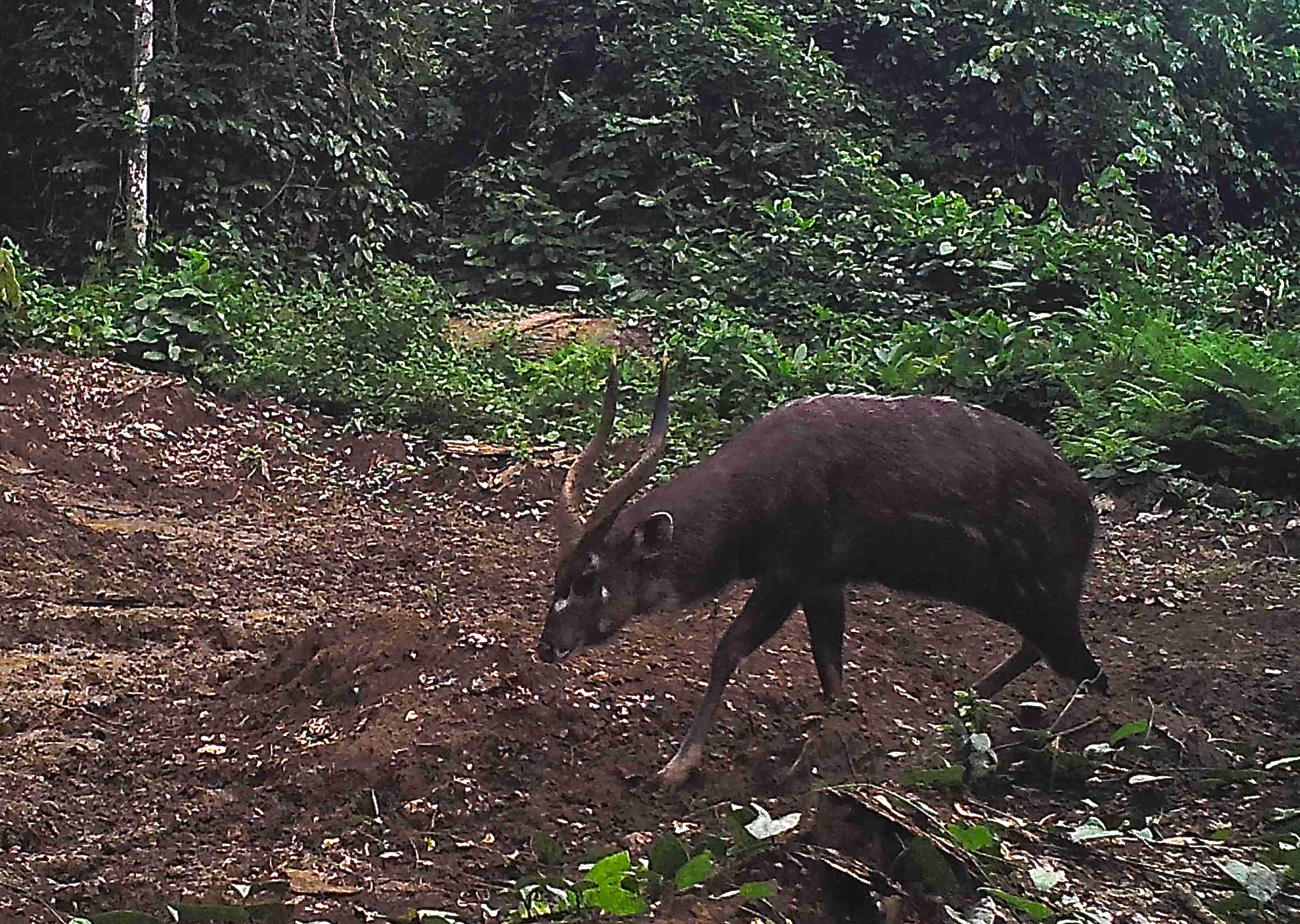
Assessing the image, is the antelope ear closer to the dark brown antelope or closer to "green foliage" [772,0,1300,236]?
the dark brown antelope

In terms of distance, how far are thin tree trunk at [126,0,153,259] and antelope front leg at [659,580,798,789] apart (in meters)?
10.3

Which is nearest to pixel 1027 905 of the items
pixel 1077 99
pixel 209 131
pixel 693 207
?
pixel 693 207

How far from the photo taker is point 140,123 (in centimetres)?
1346

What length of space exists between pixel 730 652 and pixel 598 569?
473mm

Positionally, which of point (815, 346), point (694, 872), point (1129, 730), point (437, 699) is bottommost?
point (815, 346)

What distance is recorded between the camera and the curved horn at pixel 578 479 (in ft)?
14.6

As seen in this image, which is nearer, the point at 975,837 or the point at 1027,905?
the point at 1027,905

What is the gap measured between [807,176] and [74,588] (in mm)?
10366

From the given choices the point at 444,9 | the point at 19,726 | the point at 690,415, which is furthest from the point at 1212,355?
the point at 444,9

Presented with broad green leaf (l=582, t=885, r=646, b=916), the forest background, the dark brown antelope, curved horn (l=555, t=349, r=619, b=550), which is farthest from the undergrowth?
broad green leaf (l=582, t=885, r=646, b=916)

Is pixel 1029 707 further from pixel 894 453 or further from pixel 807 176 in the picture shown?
pixel 807 176

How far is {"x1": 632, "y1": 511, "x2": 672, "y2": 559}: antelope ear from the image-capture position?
174 inches

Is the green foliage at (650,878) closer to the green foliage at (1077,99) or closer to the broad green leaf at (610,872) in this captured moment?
the broad green leaf at (610,872)

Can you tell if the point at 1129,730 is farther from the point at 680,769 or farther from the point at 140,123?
the point at 140,123
